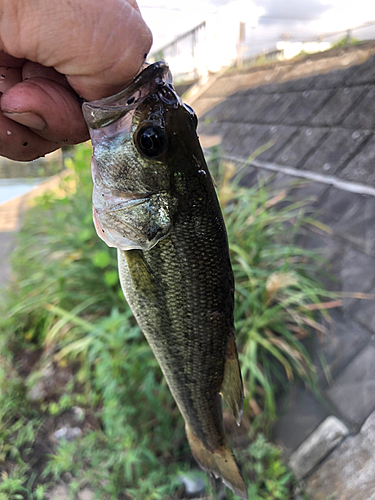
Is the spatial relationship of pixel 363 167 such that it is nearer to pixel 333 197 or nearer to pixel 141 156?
pixel 333 197

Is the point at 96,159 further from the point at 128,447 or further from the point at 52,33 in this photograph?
the point at 128,447

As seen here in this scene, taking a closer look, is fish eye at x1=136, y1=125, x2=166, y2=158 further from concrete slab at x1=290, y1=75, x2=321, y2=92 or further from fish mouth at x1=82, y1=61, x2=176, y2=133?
concrete slab at x1=290, y1=75, x2=321, y2=92

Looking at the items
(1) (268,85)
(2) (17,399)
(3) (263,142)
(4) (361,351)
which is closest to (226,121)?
(1) (268,85)

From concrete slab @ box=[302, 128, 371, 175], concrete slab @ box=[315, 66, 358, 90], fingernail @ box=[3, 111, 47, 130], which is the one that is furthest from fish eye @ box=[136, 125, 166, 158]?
concrete slab @ box=[315, 66, 358, 90]

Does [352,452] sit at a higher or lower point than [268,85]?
lower

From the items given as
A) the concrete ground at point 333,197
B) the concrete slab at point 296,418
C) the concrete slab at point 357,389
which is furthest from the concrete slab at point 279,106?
the concrete slab at point 296,418

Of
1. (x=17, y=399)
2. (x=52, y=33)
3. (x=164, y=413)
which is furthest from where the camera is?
(x=17, y=399)

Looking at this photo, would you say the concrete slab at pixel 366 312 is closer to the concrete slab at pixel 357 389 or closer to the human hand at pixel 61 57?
the concrete slab at pixel 357 389
